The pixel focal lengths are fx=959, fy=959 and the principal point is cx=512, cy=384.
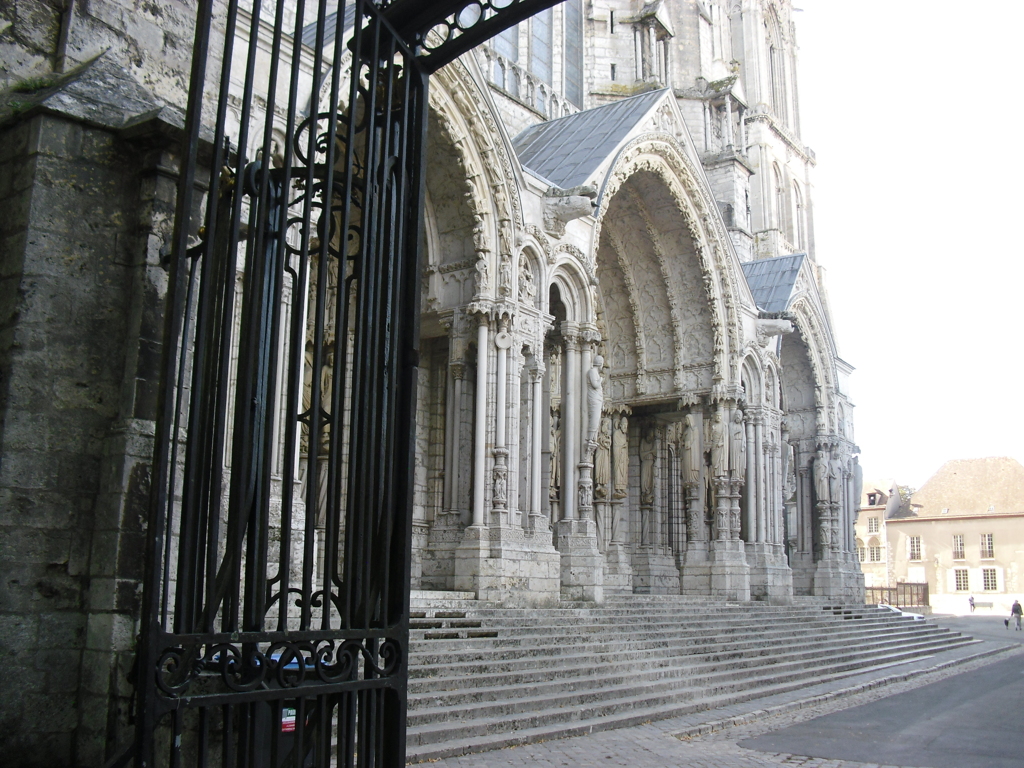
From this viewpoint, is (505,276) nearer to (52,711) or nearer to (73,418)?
(73,418)

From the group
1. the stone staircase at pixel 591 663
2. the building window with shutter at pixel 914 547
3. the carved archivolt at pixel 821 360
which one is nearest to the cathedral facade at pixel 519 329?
the carved archivolt at pixel 821 360

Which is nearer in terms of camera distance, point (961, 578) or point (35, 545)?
point (35, 545)

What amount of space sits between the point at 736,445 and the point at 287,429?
1752cm

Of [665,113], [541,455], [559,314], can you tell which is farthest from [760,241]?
[541,455]

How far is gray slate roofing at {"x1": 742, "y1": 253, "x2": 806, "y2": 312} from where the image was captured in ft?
78.5

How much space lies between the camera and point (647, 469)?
2109cm

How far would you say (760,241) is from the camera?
113ft

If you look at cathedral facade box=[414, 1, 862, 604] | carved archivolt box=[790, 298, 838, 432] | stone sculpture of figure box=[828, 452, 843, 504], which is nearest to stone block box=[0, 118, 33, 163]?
cathedral facade box=[414, 1, 862, 604]

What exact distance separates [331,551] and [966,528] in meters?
52.5

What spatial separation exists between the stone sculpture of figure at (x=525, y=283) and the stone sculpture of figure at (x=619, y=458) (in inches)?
241

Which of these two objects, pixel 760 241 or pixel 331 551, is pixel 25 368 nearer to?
pixel 331 551

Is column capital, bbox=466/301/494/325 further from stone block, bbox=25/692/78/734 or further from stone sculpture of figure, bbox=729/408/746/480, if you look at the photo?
stone block, bbox=25/692/78/734

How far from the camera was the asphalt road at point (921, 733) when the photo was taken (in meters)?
8.04

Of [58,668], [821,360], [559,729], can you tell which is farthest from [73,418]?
[821,360]
